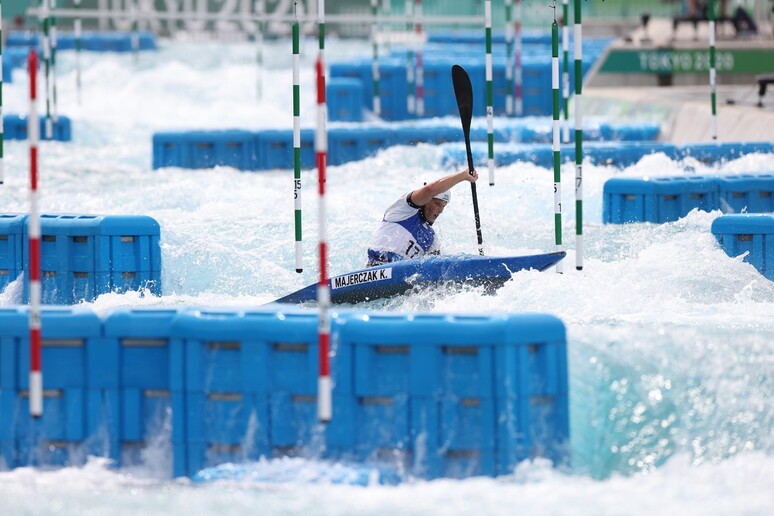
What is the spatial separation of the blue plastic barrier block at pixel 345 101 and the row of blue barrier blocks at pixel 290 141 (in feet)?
11.7

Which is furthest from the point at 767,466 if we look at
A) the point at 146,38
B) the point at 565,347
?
the point at 146,38

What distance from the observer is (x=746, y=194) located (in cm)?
1104

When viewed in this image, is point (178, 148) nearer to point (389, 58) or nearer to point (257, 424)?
point (389, 58)

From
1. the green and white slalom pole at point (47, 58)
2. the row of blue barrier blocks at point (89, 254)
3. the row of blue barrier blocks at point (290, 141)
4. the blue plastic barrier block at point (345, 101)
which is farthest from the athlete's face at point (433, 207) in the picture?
the blue plastic barrier block at point (345, 101)

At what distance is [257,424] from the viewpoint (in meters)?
6.29

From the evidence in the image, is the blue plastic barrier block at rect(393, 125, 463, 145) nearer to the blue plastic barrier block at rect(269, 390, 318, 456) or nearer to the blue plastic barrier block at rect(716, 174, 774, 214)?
the blue plastic barrier block at rect(716, 174, 774, 214)

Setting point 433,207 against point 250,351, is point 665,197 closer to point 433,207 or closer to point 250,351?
point 433,207

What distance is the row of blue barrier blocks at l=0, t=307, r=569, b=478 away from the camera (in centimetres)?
611

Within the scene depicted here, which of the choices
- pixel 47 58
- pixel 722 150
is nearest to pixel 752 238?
pixel 722 150

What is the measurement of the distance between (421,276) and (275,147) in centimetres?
765

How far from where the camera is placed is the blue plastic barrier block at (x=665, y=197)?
11062mm

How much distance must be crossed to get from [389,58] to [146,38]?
21.3 ft

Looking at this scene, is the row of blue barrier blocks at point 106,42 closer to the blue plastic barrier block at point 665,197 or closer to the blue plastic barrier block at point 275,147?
the blue plastic barrier block at point 275,147

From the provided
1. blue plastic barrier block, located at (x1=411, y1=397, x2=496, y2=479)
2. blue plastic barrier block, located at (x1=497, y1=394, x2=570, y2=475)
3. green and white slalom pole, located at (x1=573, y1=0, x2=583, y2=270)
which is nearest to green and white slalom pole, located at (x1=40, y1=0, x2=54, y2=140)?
green and white slalom pole, located at (x1=573, y1=0, x2=583, y2=270)
